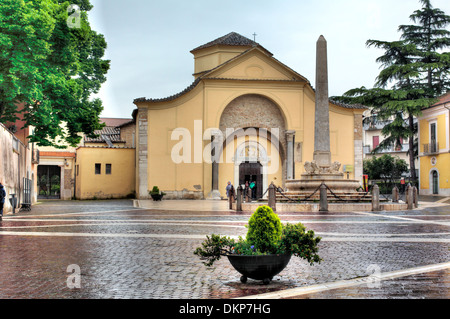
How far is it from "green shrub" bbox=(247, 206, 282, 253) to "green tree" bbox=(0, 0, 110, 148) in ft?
52.9

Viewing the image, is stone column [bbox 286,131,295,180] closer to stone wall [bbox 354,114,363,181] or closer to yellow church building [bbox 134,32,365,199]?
yellow church building [bbox 134,32,365,199]

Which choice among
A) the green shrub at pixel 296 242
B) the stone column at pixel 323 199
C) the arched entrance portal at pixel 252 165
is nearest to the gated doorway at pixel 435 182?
the arched entrance portal at pixel 252 165

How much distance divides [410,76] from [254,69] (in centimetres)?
1144

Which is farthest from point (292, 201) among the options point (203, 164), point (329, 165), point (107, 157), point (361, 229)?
point (107, 157)

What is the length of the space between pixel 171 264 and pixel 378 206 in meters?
14.8

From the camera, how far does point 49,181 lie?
1631 inches

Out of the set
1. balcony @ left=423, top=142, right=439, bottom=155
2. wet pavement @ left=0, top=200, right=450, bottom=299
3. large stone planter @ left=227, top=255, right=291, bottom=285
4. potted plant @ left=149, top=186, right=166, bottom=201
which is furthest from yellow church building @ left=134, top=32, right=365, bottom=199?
large stone planter @ left=227, top=255, right=291, bottom=285

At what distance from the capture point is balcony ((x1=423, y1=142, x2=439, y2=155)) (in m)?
37.7

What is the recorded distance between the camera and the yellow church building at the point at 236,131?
33.9m

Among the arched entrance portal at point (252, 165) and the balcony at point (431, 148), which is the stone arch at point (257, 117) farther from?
the balcony at point (431, 148)

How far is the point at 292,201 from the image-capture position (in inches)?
857

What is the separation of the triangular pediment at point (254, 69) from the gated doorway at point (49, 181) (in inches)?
614
